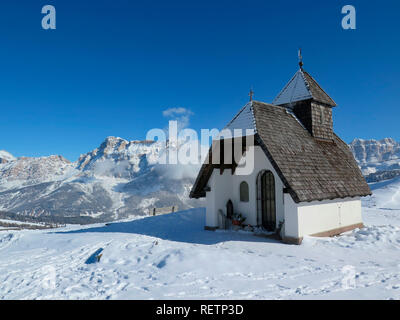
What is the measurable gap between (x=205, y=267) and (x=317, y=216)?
6.23m

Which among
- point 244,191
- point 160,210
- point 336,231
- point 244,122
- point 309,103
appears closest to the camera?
point 336,231

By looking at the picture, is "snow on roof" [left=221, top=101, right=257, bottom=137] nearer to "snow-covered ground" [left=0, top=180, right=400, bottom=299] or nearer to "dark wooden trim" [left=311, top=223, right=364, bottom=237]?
"snow-covered ground" [left=0, top=180, right=400, bottom=299]

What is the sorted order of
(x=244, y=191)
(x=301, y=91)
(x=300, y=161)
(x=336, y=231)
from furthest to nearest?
(x=301, y=91), (x=244, y=191), (x=336, y=231), (x=300, y=161)

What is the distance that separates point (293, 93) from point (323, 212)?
7590 millimetres

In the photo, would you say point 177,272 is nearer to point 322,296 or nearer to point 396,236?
point 322,296

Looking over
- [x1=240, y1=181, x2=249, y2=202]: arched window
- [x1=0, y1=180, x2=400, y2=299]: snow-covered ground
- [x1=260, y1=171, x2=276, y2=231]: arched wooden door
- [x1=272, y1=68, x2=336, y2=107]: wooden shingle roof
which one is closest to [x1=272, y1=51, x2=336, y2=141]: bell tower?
[x1=272, y1=68, x2=336, y2=107]: wooden shingle roof

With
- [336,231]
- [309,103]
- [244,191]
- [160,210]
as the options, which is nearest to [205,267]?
[244,191]

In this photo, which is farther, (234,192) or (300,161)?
(234,192)

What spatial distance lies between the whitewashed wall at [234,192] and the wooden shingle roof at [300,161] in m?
0.67

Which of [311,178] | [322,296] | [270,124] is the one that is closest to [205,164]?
[270,124]

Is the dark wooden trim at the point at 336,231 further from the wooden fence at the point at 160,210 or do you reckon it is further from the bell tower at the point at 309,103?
the wooden fence at the point at 160,210

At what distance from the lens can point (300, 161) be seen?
1285 centimetres

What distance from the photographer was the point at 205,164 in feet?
47.7

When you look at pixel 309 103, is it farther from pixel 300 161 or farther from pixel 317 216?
pixel 317 216
